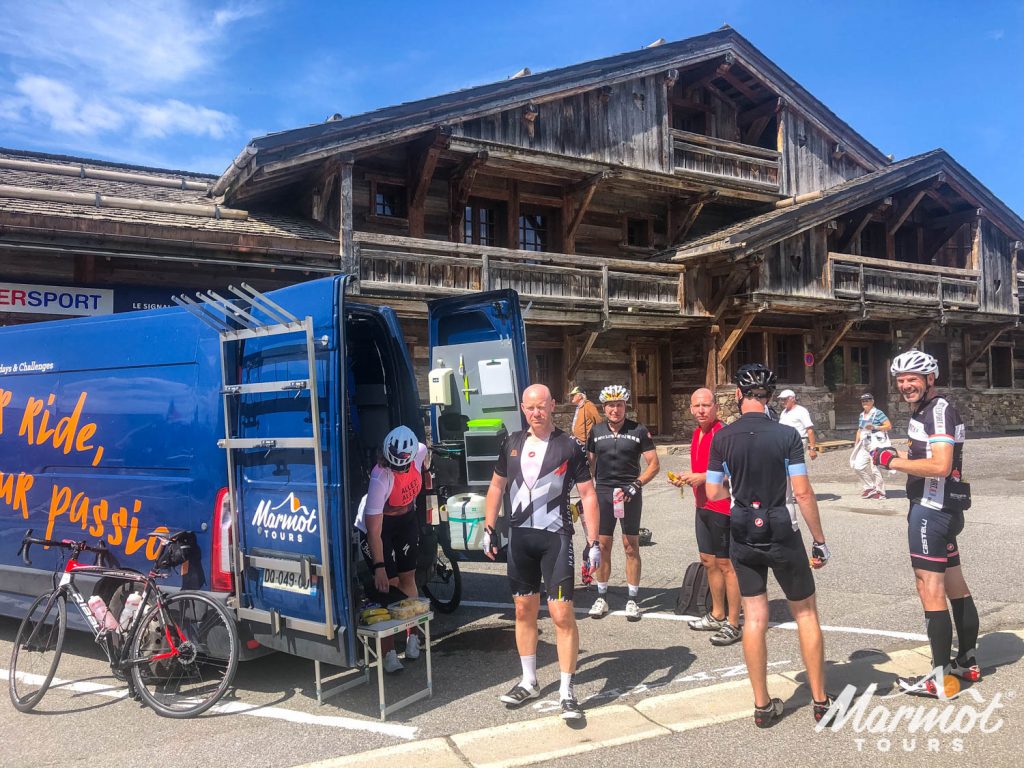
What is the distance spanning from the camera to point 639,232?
1923cm

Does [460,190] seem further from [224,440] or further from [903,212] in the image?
[903,212]

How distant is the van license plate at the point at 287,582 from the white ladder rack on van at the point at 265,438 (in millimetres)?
39

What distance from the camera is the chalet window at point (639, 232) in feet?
62.4

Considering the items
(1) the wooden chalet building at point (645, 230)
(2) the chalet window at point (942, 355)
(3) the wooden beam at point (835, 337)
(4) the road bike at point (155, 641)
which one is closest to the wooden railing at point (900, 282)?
(1) the wooden chalet building at point (645, 230)

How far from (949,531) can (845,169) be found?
1969cm

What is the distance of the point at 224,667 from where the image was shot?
15.8ft

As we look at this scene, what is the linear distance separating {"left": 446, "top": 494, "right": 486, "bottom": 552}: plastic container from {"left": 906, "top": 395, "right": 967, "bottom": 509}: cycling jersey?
10.7 ft

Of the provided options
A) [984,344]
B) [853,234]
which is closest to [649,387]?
[853,234]

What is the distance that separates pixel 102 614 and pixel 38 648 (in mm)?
592

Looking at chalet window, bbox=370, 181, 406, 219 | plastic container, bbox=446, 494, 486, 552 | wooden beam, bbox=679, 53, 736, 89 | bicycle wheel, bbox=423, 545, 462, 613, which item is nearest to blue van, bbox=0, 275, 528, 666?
plastic container, bbox=446, 494, 486, 552

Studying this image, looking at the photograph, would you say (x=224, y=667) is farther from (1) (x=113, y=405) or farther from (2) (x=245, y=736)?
(1) (x=113, y=405)

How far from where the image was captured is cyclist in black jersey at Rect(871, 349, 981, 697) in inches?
163

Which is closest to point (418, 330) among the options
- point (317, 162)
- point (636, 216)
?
point (317, 162)

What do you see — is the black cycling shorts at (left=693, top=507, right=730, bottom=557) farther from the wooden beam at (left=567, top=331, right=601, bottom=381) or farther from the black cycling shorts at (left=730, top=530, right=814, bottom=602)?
the wooden beam at (left=567, top=331, right=601, bottom=381)
